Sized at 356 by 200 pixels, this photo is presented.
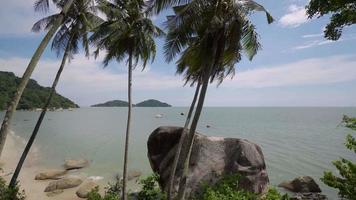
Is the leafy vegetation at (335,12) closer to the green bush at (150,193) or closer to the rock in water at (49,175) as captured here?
the green bush at (150,193)

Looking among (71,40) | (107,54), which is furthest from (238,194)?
(71,40)

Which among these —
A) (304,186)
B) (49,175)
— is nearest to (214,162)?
(304,186)

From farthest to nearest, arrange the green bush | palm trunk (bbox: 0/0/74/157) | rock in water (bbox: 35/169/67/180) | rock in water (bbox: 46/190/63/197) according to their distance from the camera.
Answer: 1. rock in water (bbox: 35/169/67/180)
2. rock in water (bbox: 46/190/63/197)
3. the green bush
4. palm trunk (bbox: 0/0/74/157)

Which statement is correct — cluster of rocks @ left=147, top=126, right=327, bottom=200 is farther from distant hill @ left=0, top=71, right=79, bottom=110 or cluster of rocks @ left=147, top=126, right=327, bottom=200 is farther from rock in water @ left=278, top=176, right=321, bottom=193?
distant hill @ left=0, top=71, right=79, bottom=110

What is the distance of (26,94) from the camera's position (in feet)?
465

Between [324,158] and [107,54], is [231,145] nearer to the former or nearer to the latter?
[107,54]

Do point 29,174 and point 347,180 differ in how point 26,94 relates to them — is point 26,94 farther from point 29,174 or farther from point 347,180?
point 347,180

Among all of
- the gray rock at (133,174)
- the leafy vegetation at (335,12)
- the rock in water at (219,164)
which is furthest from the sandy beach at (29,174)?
the leafy vegetation at (335,12)

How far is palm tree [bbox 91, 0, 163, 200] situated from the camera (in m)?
13.6

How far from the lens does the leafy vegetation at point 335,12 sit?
547cm

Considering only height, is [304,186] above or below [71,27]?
below

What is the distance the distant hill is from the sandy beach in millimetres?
→ 74866

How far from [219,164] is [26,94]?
149m

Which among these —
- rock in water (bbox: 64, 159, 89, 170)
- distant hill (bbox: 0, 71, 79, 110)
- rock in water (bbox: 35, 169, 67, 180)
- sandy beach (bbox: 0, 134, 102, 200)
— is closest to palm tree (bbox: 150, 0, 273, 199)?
sandy beach (bbox: 0, 134, 102, 200)
